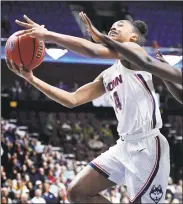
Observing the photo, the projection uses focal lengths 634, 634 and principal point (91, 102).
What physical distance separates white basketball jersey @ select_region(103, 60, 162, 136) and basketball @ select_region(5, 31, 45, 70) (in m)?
0.74

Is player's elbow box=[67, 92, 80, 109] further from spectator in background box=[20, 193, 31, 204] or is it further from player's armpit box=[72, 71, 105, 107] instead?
spectator in background box=[20, 193, 31, 204]

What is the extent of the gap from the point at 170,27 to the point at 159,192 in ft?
50.0

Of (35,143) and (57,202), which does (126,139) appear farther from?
(35,143)

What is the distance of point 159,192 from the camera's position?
4941 mm

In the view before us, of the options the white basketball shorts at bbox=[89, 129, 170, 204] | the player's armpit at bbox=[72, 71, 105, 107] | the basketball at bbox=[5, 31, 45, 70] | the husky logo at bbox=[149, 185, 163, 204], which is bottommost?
the husky logo at bbox=[149, 185, 163, 204]

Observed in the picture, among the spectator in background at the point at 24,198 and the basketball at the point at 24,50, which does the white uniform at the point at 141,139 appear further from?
the spectator in background at the point at 24,198

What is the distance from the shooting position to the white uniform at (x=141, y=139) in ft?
16.3

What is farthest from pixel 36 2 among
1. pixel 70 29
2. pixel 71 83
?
pixel 71 83

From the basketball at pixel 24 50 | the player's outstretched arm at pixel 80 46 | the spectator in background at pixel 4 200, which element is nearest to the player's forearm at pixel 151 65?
the player's outstretched arm at pixel 80 46

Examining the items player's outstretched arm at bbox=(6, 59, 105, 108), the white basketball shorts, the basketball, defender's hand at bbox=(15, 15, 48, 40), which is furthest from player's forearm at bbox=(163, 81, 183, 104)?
the basketball

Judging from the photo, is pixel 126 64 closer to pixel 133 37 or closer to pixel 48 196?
pixel 133 37

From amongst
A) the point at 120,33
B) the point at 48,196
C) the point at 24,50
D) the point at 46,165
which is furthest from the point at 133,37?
the point at 46,165

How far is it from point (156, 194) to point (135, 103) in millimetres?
729

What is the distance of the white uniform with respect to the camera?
4.96 m
